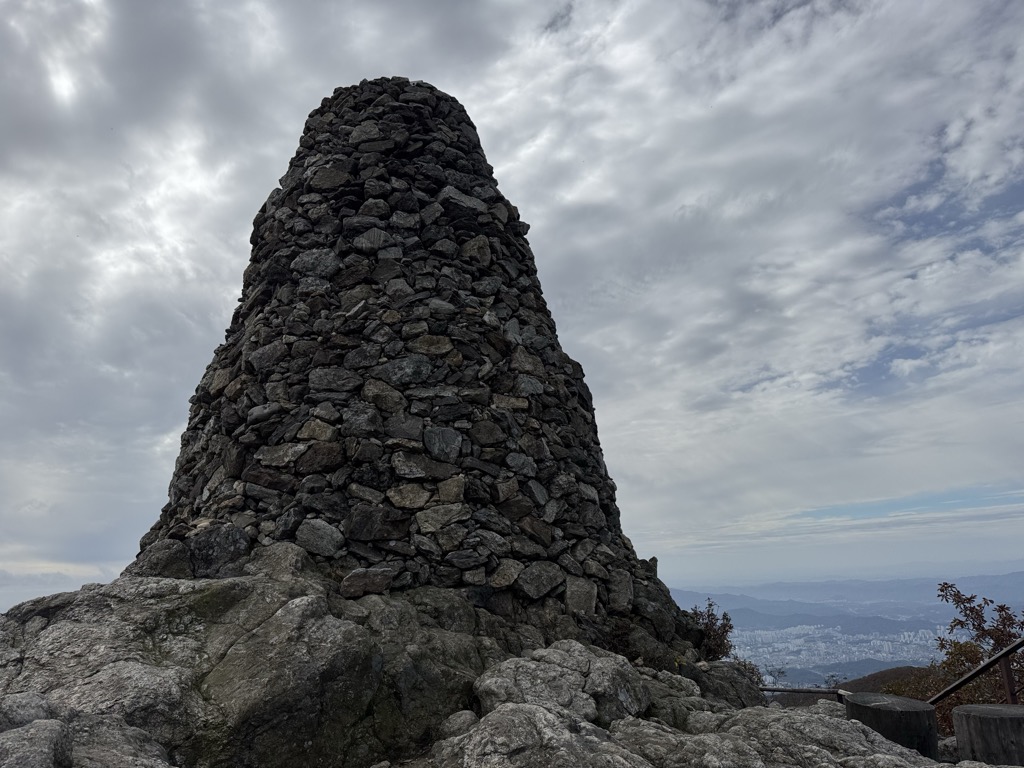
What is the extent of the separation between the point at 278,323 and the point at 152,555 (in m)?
3.52

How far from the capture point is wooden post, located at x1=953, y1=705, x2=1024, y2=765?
6.23 m

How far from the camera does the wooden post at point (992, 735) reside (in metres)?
6.23

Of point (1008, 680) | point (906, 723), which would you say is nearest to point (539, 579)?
point (906, 723)

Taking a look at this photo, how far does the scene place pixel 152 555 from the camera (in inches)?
265

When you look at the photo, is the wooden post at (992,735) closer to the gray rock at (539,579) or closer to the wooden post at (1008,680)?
the wooden post at (1008,680)

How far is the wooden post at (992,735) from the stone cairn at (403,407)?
3.02m

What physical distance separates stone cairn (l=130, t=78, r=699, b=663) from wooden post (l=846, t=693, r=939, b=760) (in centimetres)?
227

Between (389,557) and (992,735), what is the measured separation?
6757mm

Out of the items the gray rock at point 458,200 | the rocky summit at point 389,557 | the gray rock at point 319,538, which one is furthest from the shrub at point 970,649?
the gray rock at point 458,200

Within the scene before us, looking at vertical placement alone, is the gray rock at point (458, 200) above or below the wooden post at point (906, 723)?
above

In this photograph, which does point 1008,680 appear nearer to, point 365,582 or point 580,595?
point 580,595

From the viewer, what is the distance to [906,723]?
636 centimetres

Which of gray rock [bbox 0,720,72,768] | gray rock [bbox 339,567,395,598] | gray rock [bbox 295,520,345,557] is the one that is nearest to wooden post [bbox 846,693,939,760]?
gray rock [bbox 339,567,395,598]

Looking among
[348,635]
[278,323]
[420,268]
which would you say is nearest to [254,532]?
[348,635]
